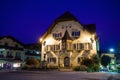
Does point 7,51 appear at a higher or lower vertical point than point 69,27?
lower

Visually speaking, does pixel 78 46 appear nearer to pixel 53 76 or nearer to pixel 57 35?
pixel 57 35

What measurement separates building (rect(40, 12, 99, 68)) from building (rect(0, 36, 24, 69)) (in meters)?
16.1

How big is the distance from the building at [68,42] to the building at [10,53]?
1607cm

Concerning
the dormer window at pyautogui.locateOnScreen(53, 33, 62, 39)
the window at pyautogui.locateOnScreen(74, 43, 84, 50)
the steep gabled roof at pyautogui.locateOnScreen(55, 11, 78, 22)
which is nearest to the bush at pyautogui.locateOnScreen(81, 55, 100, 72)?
the window at pyautogui.locateOnScreen(74, 43, 84, 50)

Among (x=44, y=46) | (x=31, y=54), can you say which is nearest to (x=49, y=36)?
(x=44, y=46)

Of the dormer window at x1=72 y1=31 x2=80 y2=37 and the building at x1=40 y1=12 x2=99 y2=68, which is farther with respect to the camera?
Result: the dormer window at x1=72 y1=31 x2=80 y2=37

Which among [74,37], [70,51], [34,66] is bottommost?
[34,66]

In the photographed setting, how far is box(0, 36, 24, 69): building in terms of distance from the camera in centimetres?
5753

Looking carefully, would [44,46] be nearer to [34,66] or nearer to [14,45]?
[34,66]

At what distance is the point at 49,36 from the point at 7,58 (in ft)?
61.8

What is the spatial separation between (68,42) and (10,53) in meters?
24.6

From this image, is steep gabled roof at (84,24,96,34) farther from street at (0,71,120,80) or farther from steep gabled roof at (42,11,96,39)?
street at (0,71,120,80)

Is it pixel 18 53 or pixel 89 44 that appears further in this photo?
pixel 18 53

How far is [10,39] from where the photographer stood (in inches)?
2507
